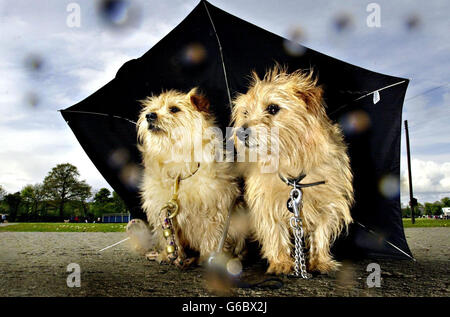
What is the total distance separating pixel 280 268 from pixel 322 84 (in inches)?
65.4

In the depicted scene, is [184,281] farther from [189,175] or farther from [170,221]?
[189,175]

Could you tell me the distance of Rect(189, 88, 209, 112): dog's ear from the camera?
318 cm

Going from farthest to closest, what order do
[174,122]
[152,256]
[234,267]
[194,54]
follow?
[152,256], [194,54], [174,122], [234,267]

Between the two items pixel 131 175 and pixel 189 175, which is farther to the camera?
pixel 131 175

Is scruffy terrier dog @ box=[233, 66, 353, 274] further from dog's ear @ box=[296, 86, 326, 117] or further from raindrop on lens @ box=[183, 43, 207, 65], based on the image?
raindrop on lens @ box=[183, 43, 207, 65]

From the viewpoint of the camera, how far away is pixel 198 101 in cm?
320

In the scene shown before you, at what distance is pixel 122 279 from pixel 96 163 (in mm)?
1769

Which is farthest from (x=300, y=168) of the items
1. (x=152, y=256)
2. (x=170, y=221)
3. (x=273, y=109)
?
(x=152, y=256)

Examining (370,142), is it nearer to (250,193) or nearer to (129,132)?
(250,193)

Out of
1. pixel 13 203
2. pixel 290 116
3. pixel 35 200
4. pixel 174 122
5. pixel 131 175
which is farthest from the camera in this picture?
pixel 13 203

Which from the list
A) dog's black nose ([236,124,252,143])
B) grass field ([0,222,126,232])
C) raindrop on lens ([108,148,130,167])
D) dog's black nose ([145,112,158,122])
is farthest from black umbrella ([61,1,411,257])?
grass field ([0,222,126,232])

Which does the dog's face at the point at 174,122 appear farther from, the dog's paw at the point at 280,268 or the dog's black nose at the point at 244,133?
the dog's paw at the point at 280,268

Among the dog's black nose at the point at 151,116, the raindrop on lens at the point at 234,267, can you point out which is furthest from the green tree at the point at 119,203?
the raindrop on lens at the point at 234,267

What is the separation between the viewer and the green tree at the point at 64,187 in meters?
33.4
